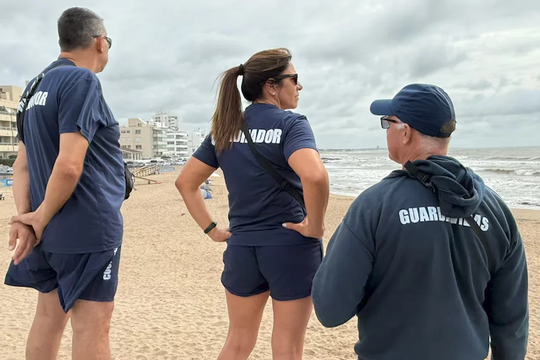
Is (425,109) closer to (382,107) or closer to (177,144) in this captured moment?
(382,107)

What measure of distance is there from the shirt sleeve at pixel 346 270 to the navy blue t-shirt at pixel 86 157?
119 cm

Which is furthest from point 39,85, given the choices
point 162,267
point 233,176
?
point 162,267

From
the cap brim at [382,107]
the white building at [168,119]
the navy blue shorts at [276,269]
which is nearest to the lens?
the cap brim at [382,107]

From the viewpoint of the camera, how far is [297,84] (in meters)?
2.35

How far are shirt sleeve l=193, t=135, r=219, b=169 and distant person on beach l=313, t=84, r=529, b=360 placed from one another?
107cm

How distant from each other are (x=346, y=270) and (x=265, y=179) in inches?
31.6

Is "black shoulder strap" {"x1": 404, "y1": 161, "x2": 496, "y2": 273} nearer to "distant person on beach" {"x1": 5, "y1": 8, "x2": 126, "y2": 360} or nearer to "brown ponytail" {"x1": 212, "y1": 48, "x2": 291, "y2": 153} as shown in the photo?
"brown ponytail" {"x1": 212, "y1": 48, "x2": 291, "y2": 153}

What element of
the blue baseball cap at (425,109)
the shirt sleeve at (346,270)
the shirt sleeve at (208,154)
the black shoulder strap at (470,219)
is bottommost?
the shirt sleeve at (346,270)

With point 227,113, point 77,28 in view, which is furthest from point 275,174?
point 77,28

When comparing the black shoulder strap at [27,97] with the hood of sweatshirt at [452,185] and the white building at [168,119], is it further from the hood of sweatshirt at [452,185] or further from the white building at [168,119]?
the white building at [168,119]

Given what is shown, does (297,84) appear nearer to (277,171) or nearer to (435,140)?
(277,171)

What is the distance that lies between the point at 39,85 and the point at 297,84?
1332mm

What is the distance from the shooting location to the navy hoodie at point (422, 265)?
55.7 inches

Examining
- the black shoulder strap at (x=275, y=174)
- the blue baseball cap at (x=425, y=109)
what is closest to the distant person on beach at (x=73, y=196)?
the black shoulder strap at (x=275, y=174)
